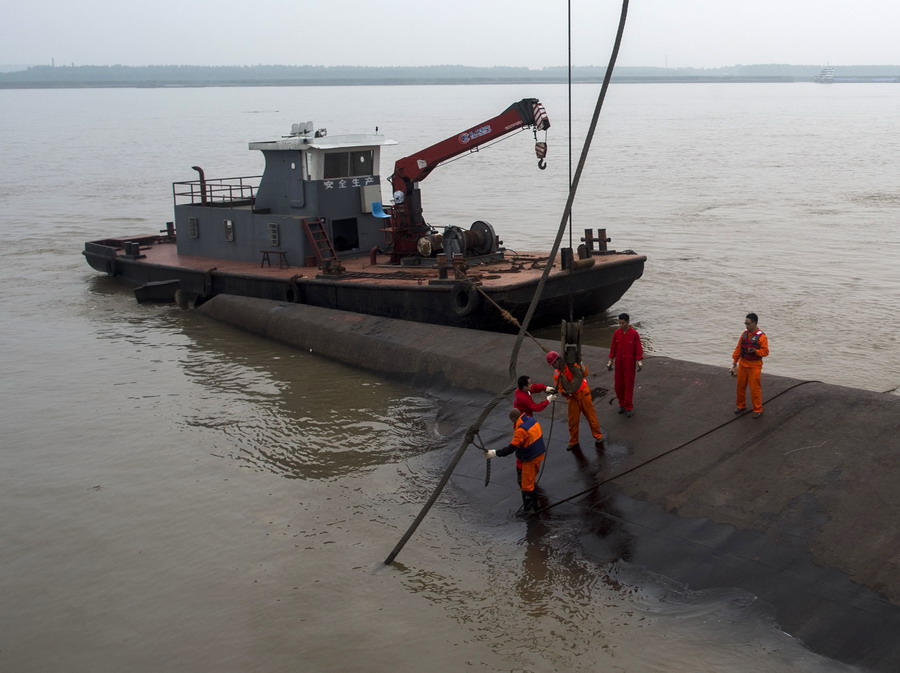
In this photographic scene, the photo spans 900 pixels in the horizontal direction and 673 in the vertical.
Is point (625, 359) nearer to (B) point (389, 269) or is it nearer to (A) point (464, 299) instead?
(A) point (464, 299)

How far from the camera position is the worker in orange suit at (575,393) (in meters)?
9.77

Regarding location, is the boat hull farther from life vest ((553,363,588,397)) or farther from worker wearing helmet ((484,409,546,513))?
worker wearing helmet ((484,409,546,513))

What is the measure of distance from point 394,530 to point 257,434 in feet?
13.1

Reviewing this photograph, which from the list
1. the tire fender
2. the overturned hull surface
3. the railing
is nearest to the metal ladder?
the railing

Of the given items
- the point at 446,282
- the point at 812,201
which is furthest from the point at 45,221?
the point at 812,201

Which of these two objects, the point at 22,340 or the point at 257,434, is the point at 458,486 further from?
the point at 22,340

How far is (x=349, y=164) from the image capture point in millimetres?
20016

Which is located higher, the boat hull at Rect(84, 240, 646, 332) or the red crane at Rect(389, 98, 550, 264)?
the red crane at Rect(389, 98, 550, 264)

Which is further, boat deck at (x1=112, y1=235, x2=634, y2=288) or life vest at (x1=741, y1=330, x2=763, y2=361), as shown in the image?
boat deck at (x1=112, y1=235, x2=634, y2=288)

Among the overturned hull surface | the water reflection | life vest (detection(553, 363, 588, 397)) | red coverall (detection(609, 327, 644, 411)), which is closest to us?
the overturned hull surface

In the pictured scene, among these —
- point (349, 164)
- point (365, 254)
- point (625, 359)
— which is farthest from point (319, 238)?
point (625, 359)

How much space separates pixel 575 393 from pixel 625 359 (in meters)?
0.86

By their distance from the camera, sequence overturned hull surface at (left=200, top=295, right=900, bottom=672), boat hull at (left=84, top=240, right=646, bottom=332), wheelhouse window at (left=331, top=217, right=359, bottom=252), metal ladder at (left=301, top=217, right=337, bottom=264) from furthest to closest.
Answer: wheelhouse window at (left=331, top=217, right=359, bottom=252) → metal ladder at (left=301, top=217, right=337, bottom=264) → boat hull at (left=84, top=240, right=646, bottom=332) → overturned hull surface at (left=200, top=295, right=900, bottom=672)

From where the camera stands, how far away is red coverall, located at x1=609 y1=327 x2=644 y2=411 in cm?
1023
